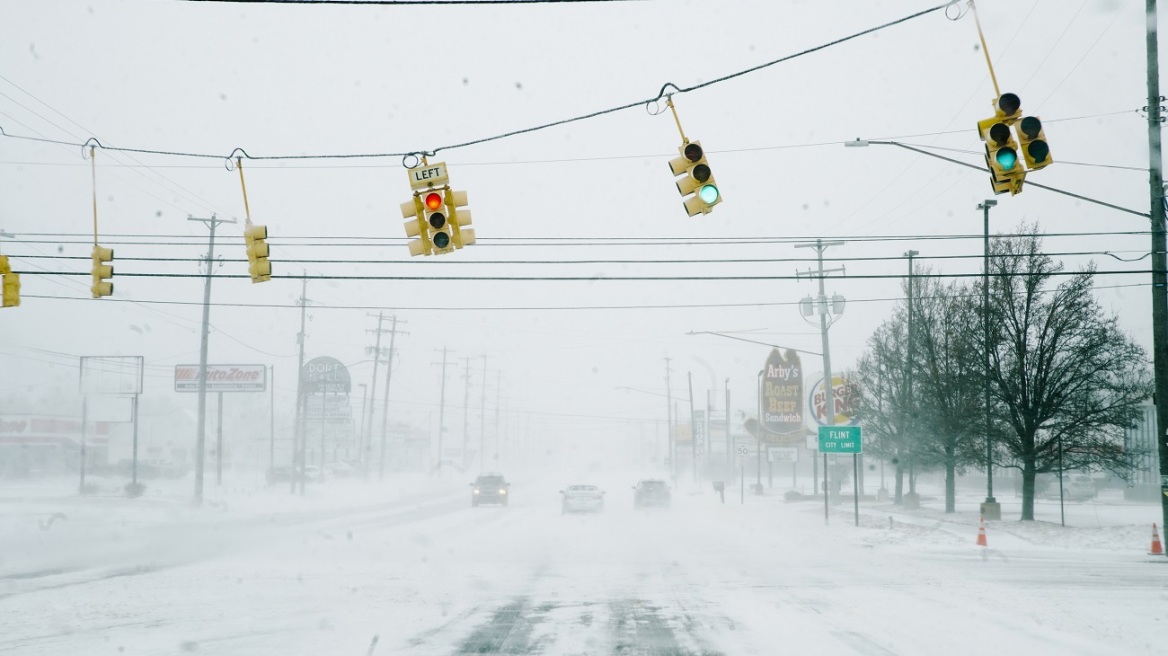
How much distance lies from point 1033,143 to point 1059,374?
23.5m

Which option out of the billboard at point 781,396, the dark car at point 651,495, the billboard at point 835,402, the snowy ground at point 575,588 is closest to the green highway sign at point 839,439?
the snowy ground at point 575,588

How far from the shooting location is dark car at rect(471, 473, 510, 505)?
1864 inches

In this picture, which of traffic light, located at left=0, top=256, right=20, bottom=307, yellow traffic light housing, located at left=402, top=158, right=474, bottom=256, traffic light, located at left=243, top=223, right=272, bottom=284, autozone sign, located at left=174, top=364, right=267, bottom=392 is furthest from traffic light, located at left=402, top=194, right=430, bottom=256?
autozone sign, located at left=174, top=364, right=267, bottom=392

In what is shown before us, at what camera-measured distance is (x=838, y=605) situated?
14672 millimetres

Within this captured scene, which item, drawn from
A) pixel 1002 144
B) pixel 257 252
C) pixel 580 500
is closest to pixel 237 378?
pixel 580 500

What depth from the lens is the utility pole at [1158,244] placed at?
21969 millimetres

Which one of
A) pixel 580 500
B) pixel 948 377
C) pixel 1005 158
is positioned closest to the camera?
pixel 1005 158

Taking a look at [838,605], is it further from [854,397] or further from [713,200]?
[854,397]

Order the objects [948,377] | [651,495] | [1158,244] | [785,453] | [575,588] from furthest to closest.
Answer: [785,453] < [651,495] < [948,377] < [1158,244] < [575,588]

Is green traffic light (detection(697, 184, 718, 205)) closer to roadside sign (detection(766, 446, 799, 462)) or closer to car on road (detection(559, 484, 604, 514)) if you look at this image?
car on road (detection(559, 484, 604, 514))

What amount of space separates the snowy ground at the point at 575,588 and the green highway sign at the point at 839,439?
8.73 ft

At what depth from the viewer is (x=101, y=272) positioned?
56.4 ft

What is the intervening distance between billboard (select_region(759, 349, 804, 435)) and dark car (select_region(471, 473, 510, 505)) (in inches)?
717

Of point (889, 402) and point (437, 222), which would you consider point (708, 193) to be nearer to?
point (437, 222)
